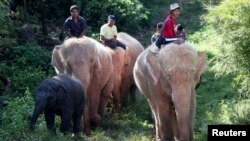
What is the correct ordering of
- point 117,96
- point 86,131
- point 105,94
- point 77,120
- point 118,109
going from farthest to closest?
point 117,96
point 118,109
point 105,94
point 86,131
point 77,120

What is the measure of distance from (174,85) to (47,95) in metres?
2.08

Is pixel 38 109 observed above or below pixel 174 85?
below

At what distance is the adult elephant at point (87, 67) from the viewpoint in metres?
10.6

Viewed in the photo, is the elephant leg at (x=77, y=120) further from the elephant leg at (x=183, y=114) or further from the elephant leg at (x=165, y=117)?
the elephant leg at (x=183, y=114)

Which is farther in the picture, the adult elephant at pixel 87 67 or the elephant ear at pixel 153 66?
the adult elephant at pixel 87 67

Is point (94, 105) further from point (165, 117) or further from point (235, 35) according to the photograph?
point (235, 35)

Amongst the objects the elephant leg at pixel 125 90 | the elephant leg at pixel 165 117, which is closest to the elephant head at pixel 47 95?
the elephant leg at pixel 165 117

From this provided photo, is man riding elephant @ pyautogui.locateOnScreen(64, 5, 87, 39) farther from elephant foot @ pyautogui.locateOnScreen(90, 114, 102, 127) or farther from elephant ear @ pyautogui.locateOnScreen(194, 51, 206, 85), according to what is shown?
elephant ear @ pyautogui.locateOnScreen(194, 51, 206, 85)

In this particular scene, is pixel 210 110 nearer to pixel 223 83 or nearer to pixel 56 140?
pixel 223 83

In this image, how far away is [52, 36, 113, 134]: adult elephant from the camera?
10.6m

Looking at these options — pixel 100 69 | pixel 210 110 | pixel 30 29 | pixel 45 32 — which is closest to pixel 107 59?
pixel 100 69

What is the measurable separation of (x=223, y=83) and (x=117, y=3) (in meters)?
6.11

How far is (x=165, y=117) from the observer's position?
9.45 metres

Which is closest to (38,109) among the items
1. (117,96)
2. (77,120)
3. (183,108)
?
(77,120)
